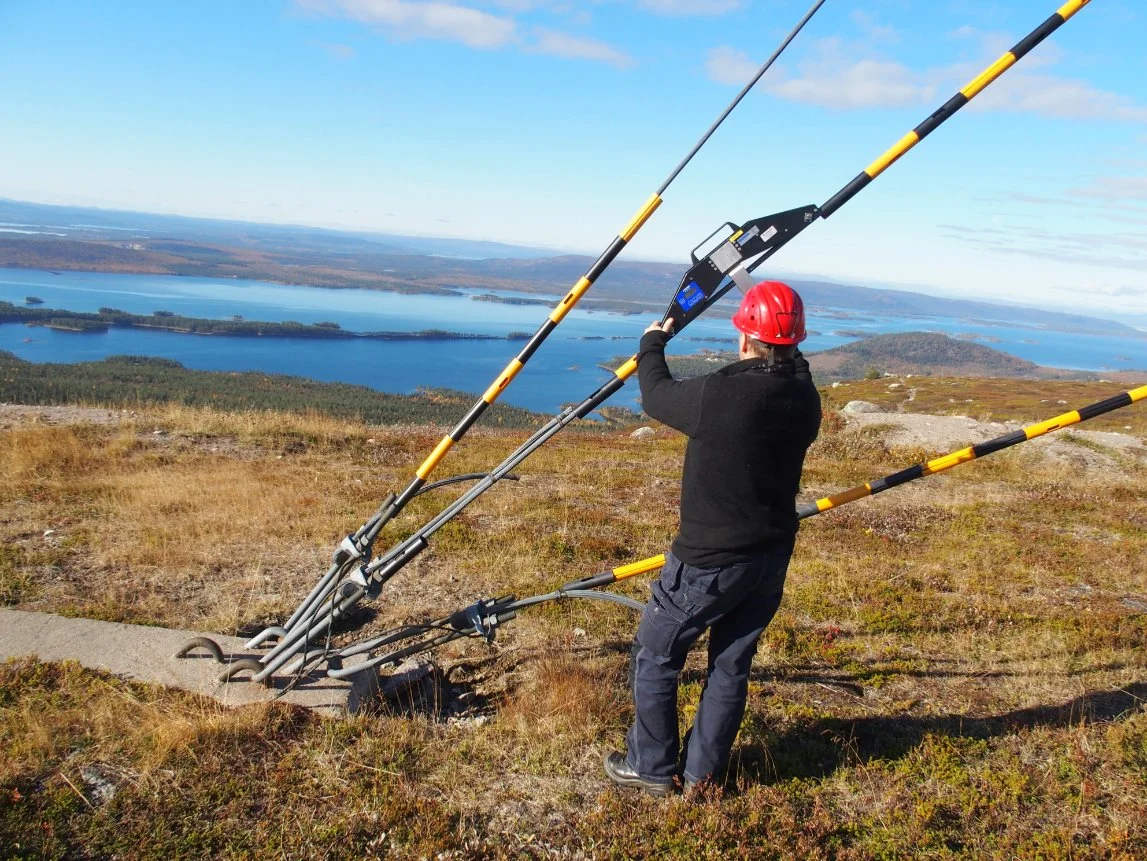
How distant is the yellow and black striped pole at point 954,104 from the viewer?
11.1 feet

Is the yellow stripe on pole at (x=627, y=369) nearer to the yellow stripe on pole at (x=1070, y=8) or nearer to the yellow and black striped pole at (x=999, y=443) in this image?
the yellow and black striped pole at (x=999, y=443)

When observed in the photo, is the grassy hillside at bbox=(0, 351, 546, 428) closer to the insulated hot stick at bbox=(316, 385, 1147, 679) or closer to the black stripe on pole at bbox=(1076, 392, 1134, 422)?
the insulated hot stick at bbox=(316, 385, 1147, 679)

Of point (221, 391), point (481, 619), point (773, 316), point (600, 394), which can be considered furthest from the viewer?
point (221, 391)

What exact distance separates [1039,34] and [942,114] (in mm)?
560

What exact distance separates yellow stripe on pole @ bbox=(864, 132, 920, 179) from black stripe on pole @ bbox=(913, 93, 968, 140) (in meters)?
0.04

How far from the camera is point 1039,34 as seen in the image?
3395 mm

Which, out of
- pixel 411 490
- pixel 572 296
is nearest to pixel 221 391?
pixel 411 490

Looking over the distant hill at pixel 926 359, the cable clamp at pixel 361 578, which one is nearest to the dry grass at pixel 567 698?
the cable clamp at pixel 361 578

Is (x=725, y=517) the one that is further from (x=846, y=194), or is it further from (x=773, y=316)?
(x=846, y=194)

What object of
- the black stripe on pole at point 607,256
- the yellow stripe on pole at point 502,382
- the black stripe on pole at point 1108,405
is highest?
the black stripe on pole at point 607,256

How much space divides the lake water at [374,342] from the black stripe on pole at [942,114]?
2003 inches

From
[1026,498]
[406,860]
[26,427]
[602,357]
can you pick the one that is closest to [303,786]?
[406,860]

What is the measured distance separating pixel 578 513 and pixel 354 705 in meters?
5.65

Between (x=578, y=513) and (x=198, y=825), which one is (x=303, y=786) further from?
(x=578, y=513)
